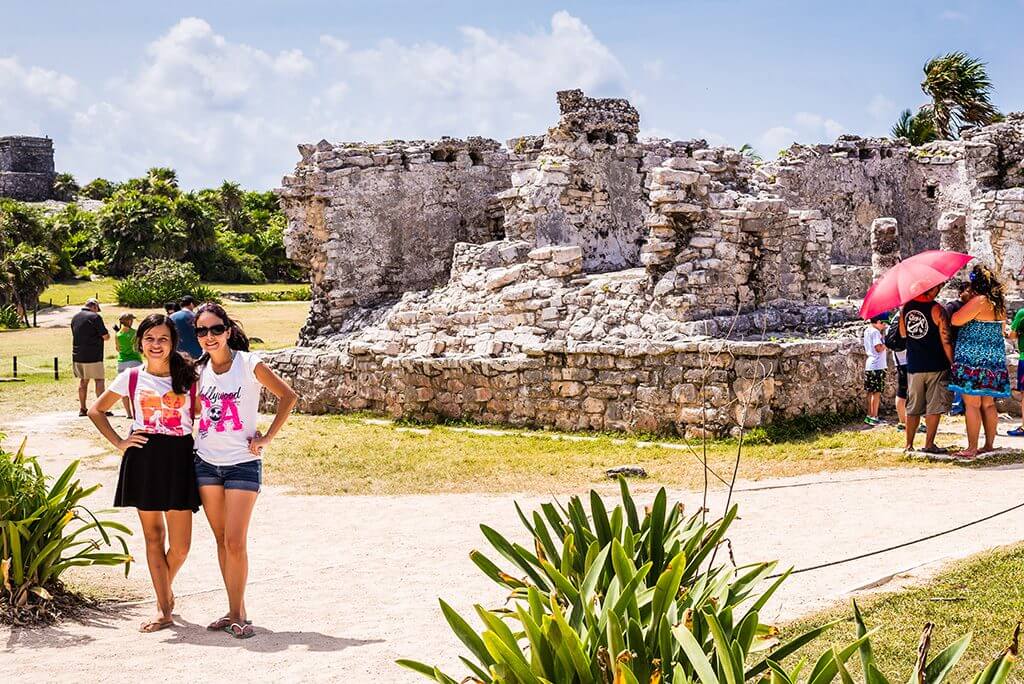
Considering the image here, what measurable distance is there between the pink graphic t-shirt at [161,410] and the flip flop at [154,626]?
3.19 feet

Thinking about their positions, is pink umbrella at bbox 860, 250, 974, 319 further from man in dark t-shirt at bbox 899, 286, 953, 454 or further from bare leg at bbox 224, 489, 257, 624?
bare leg at bbox 224, 489, 257, 624

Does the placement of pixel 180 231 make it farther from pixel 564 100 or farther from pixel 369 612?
pixel 369 612

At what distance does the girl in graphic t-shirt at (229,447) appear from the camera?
5.48 m

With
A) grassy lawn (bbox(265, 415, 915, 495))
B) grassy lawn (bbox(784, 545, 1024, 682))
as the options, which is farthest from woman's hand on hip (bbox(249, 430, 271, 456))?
grassy lawn (bbox(265, 415, 915, 495))

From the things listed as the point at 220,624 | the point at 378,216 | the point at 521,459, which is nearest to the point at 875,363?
the point at 521,459

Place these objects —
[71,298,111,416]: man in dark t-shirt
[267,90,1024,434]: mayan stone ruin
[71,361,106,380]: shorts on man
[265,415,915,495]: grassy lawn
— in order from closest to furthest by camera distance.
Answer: [265,415,915,495]: grassy lawn → [267,90,1024,434]: mayan stone ruin → [71,298,111,416]: man in dark t-shirt → [71,361,106,380]: shorts on man

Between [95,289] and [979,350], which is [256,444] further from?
[95,289]

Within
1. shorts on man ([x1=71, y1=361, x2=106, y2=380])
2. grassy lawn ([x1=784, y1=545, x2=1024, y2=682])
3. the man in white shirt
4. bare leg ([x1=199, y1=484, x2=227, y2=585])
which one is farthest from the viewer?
shorts on man ([x1=71, y1=361, x2=106, y2=380])

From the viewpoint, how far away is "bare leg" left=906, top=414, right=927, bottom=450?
9.15m

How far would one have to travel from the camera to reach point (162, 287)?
Answer: 37312 mm

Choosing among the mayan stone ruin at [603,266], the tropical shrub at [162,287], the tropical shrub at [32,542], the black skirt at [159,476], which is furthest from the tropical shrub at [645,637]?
the tropical shrub at [162,287]

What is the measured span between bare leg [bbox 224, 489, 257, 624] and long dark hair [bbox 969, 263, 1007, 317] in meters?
6.06

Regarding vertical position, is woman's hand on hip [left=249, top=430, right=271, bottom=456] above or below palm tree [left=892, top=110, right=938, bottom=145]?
below

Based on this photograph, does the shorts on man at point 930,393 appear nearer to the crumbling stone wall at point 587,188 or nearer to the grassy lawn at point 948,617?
the grassy lawn at point 948,617
